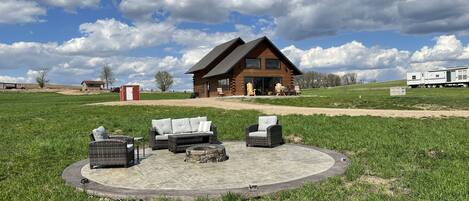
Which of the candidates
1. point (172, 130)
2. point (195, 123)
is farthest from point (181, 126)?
point (195, 123)

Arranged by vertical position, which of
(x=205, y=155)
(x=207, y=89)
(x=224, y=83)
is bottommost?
(x=205, y=155)

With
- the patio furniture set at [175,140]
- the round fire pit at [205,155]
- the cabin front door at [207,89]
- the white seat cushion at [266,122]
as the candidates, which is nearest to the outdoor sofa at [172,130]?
the patio furniture set at [175,140]

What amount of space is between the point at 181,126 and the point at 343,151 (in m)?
4.73

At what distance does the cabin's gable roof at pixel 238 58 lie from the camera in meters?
41.0

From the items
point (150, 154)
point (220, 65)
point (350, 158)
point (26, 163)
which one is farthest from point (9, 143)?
point (220, 65)

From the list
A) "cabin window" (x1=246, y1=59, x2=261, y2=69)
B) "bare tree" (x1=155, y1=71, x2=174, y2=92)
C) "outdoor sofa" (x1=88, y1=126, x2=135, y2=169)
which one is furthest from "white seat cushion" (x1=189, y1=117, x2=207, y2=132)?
"bare tree" (x1=155, y1=71, x2=174, y2=92)

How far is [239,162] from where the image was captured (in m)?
9.55

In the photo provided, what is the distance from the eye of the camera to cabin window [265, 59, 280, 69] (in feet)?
141

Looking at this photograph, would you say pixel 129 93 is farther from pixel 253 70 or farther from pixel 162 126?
pixel 162 126

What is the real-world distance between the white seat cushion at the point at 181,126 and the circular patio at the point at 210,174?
5.64ft

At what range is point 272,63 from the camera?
4319cm

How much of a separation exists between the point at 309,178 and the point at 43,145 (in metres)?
8.45

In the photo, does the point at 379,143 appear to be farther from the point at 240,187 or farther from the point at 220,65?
the point at 220,65

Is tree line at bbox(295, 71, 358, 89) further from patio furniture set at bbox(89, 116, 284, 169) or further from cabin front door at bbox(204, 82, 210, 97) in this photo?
patio furniture set at bbox(89, 116, 284, 169)
